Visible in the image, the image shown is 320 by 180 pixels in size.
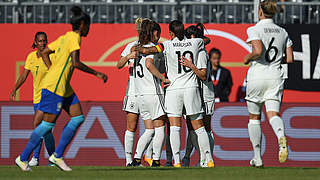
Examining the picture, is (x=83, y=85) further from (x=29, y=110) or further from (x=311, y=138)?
(x=311, y=138)

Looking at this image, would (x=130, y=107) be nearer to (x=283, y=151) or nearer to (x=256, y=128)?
(x=256, y=128)

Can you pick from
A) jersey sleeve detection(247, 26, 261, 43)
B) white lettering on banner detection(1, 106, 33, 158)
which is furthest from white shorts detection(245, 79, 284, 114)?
white lettering on banner detection(1, 106, 33, 158)

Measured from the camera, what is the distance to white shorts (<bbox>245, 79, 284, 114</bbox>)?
9.30 meters

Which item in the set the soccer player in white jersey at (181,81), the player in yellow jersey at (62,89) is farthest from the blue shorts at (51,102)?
the soccer player in white jersey at (181,81)

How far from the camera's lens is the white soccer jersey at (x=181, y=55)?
10375 mm

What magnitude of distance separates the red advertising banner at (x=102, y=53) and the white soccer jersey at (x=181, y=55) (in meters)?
5.37

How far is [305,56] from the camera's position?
51.9 feet

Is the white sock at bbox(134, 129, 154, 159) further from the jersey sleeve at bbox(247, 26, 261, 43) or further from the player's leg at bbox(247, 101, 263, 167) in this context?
the jersey sleeve at bbox(247, 26, 261, 43)

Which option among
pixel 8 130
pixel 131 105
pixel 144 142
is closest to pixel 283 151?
pixel 144 142

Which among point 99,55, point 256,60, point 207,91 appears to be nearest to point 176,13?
point 99,55

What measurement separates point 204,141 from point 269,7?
7.13ft

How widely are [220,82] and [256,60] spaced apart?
5.73m

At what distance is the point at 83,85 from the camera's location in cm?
1591

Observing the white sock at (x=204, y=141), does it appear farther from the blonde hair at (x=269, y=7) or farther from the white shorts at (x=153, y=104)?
the blonde hair at (x=269, y=7)
